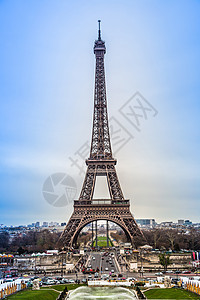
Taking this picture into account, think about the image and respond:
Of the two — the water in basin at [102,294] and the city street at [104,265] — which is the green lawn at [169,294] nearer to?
the water in basin at [102,294]

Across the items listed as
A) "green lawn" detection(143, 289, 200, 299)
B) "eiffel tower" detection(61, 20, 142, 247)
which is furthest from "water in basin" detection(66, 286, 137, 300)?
"eiffel tower" detection(61, 20, 142, 247)

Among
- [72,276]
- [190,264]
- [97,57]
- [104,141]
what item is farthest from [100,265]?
[97,57]

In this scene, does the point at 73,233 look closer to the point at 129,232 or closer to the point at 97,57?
the point at 129,232

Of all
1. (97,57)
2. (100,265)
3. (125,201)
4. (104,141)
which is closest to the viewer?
(100,265)

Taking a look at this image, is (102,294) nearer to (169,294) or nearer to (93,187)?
(169,294)

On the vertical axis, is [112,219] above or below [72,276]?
above
